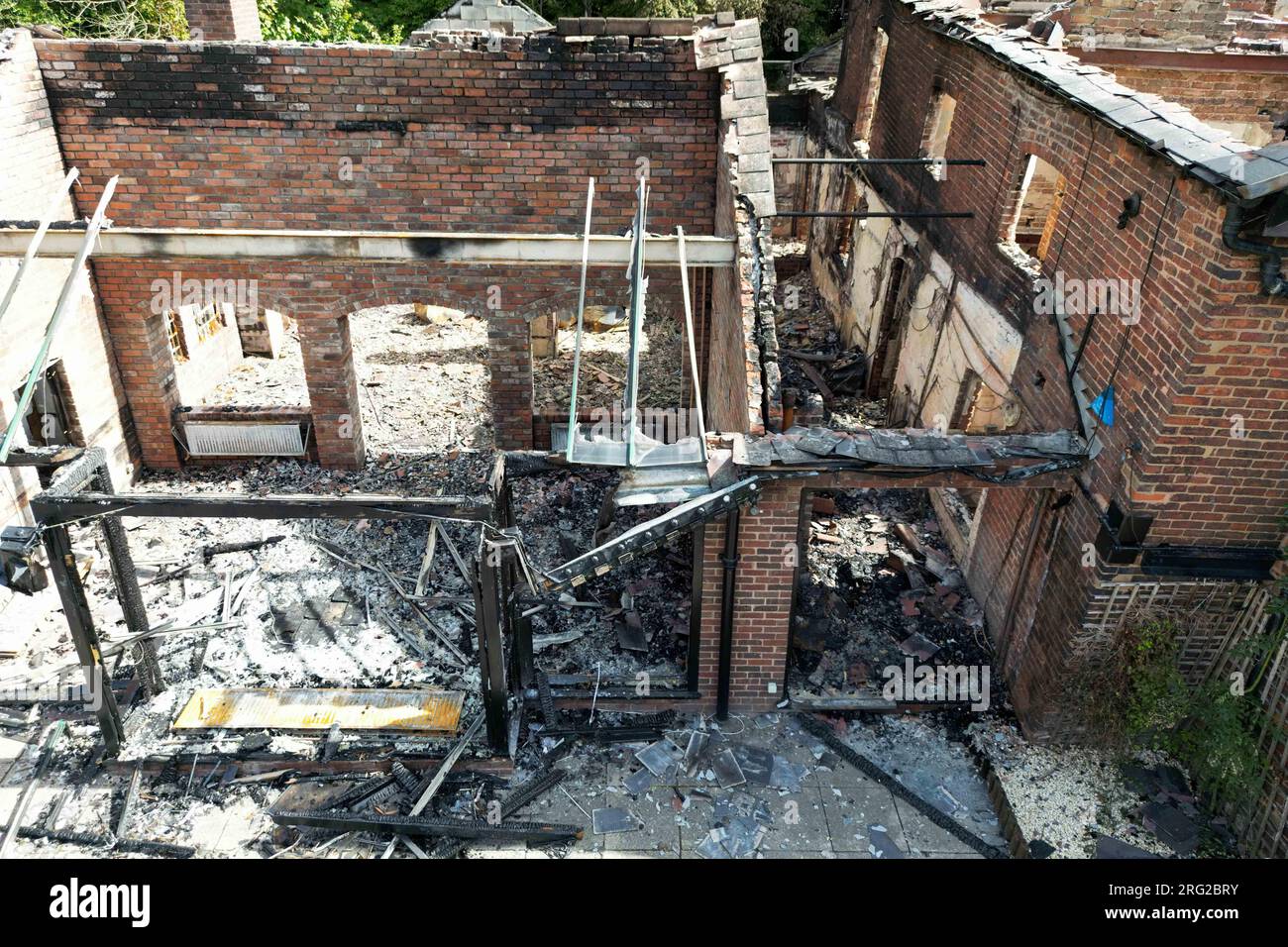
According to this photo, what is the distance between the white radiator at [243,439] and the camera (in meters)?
10.8

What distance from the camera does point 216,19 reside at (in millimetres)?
11305

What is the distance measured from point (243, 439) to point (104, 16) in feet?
36.1

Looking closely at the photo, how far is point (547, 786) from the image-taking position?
22.7ft

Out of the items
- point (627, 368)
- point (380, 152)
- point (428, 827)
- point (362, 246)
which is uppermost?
point (380, 152)

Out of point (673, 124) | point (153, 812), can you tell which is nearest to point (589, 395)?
point (673, 124)

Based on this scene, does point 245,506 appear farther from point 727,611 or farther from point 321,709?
point 727,611

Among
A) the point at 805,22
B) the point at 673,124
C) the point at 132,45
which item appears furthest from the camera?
the point at 805,22

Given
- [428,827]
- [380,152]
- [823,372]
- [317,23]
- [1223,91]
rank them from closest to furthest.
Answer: [428,827] → [380,152] → [1223,91] → [823,372] → [317,23]

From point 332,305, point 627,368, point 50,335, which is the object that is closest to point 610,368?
point 627,368

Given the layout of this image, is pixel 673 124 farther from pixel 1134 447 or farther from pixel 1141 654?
pixel 1141 654

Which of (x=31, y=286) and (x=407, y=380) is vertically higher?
(x=31, y=286)

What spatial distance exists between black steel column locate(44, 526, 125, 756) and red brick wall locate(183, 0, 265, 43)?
786 centimetres

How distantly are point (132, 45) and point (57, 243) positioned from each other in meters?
2.90

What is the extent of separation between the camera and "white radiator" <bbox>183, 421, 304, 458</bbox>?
10.8 meters
